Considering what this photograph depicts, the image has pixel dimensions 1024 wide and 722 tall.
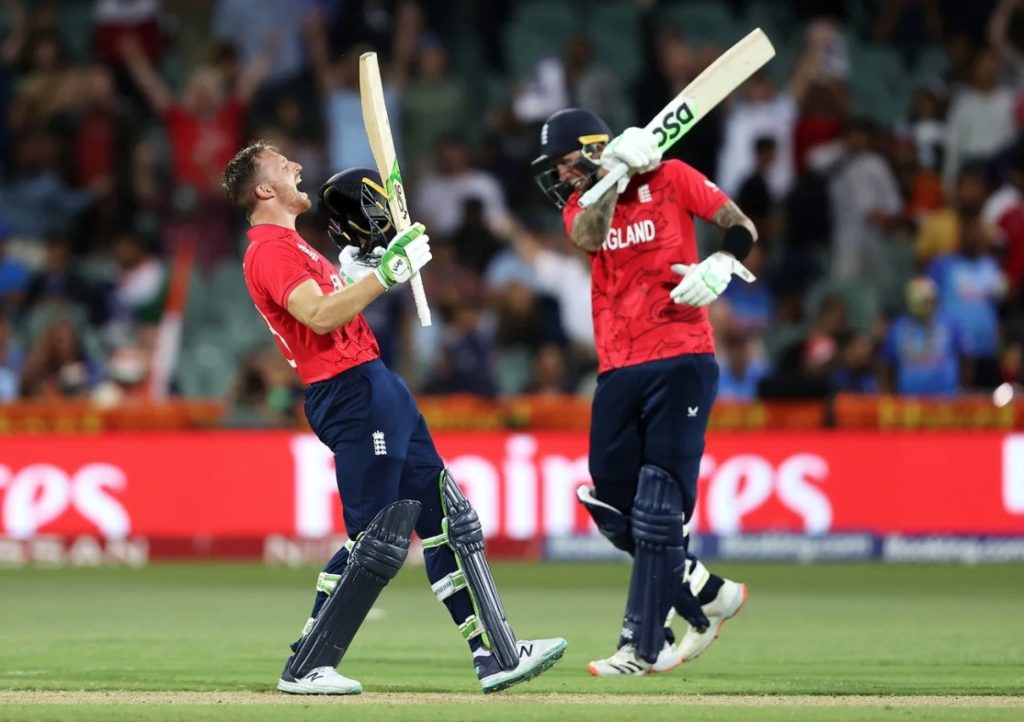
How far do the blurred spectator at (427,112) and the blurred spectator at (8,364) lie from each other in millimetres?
4224

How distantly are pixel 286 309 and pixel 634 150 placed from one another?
1665 mm

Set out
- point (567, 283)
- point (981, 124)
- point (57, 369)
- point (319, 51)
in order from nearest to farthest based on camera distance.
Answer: point (57, 369) < point (567, 283) < point (981, 124) < point (319, 51)

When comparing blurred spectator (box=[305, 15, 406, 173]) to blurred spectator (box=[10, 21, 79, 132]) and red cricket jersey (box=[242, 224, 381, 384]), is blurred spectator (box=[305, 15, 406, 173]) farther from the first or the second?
red cricket jersey (box=[242, 224, 381, 384])

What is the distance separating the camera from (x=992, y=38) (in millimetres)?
18734

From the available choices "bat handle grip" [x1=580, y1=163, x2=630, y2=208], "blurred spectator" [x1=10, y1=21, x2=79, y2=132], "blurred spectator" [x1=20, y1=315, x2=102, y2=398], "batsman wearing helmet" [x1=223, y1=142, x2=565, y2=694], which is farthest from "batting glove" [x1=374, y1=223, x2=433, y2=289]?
"blurred spectator" [x1=10, y1=21, x2=79, y2=132]

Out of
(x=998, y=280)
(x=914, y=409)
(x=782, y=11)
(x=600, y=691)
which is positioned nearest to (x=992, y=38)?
(x=782, y=11)

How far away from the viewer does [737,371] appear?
1566cm

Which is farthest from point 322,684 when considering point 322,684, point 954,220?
point 954,220

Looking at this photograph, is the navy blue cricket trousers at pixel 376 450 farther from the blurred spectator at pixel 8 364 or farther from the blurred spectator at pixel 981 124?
the blurred spectator at pixel 981 124

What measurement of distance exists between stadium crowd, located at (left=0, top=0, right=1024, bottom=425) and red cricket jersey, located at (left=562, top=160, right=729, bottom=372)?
6.85 meters

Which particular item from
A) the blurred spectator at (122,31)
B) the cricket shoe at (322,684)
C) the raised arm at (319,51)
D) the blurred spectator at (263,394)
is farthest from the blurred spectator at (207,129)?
the cricket shoe at (322,684)

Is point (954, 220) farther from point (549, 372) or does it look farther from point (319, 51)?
point (319, 51)

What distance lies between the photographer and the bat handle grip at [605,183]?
8000 millimetres

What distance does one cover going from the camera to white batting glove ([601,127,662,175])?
791 cm
